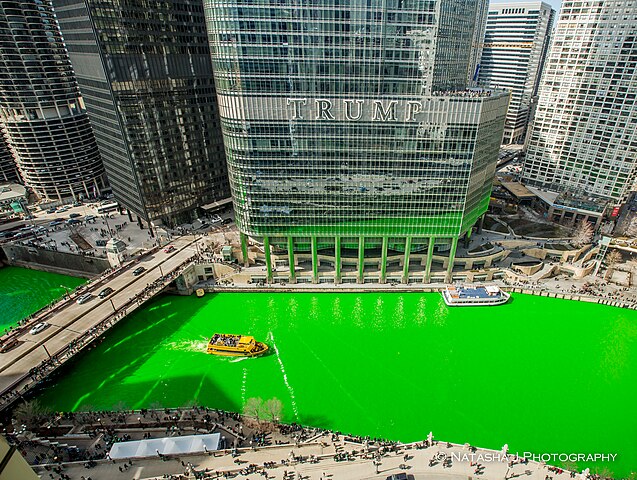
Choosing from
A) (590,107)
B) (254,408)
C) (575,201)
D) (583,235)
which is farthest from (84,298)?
(590,107)

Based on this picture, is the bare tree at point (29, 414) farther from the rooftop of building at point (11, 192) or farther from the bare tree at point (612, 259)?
the bare tree at point (612, 259)

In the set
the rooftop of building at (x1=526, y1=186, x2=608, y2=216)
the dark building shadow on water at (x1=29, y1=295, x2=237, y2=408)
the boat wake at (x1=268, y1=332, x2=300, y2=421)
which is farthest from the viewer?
the rooftop of building at (x1=526, y1=186, x2=608, y2=216)

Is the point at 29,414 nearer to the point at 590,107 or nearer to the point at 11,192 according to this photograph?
the point at 11,192

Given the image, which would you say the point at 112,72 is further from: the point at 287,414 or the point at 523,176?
the point at 523,176

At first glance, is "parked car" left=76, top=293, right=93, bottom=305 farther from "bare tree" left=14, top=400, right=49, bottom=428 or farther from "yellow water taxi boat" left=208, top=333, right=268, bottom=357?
"yellow water taxi boat" left=208, top=333, right=268, bottom=357

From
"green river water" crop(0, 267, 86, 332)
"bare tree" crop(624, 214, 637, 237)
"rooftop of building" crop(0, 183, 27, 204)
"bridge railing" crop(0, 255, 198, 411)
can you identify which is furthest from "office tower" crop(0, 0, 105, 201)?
"bare tree" crop(624, 214, 637, 237)

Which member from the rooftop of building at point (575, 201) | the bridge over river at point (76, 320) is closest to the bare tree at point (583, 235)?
the rooftop of building at point (575, 201)
